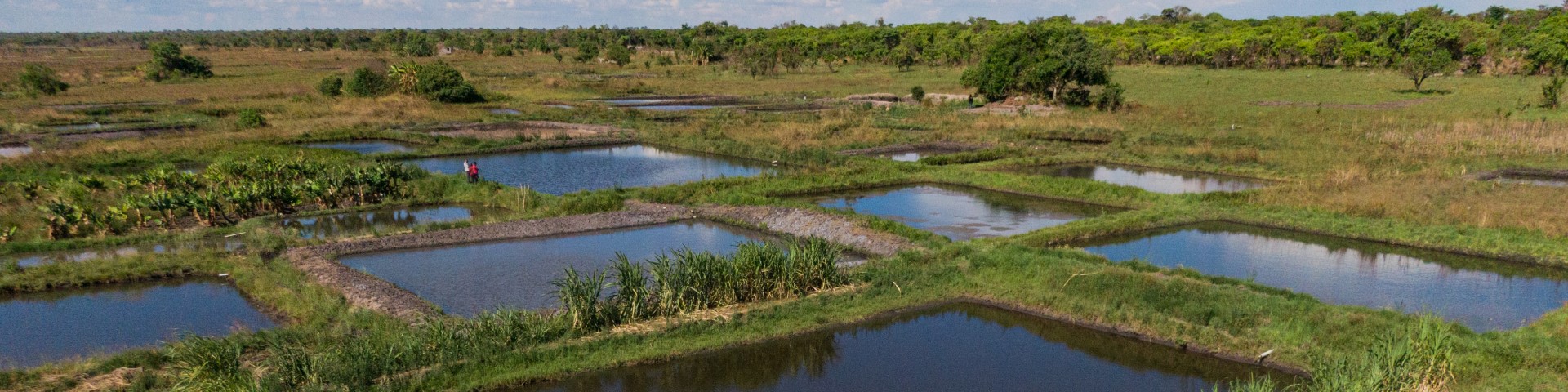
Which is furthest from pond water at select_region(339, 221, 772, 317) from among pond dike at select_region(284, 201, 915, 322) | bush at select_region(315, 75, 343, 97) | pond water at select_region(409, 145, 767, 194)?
bush at select_region(315, 75, 343, 97)

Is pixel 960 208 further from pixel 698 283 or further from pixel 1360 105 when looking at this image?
pixel 1360 105

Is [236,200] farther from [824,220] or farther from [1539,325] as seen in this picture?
[1539,325]

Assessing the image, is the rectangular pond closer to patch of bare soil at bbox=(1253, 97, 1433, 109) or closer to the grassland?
the grassland

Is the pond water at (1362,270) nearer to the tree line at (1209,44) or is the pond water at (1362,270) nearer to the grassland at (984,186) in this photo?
the grassland at (984,186)

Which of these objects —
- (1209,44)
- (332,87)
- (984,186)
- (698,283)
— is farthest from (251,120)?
(1209,44)

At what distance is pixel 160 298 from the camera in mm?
15414

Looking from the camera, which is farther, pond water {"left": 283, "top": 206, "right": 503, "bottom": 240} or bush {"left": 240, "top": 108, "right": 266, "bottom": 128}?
bush {"left": 240, "top": 108, "right": 266, "bottom": 128}

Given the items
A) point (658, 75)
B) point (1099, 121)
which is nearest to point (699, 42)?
point (658, 75)

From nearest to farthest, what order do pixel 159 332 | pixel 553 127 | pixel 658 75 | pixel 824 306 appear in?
pixel 159 332 → pixel 824 306 → pixel 553 127 → pixel 658 75

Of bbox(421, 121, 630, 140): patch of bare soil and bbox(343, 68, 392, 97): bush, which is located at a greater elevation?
bbox(343, 68, 392, 97): bush

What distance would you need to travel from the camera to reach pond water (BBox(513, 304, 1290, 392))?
11.8 m

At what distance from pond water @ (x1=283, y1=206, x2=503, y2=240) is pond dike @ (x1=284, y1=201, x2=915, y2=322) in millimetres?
1361

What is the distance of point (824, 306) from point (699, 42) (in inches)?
3445

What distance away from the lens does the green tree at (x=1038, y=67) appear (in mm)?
44031
